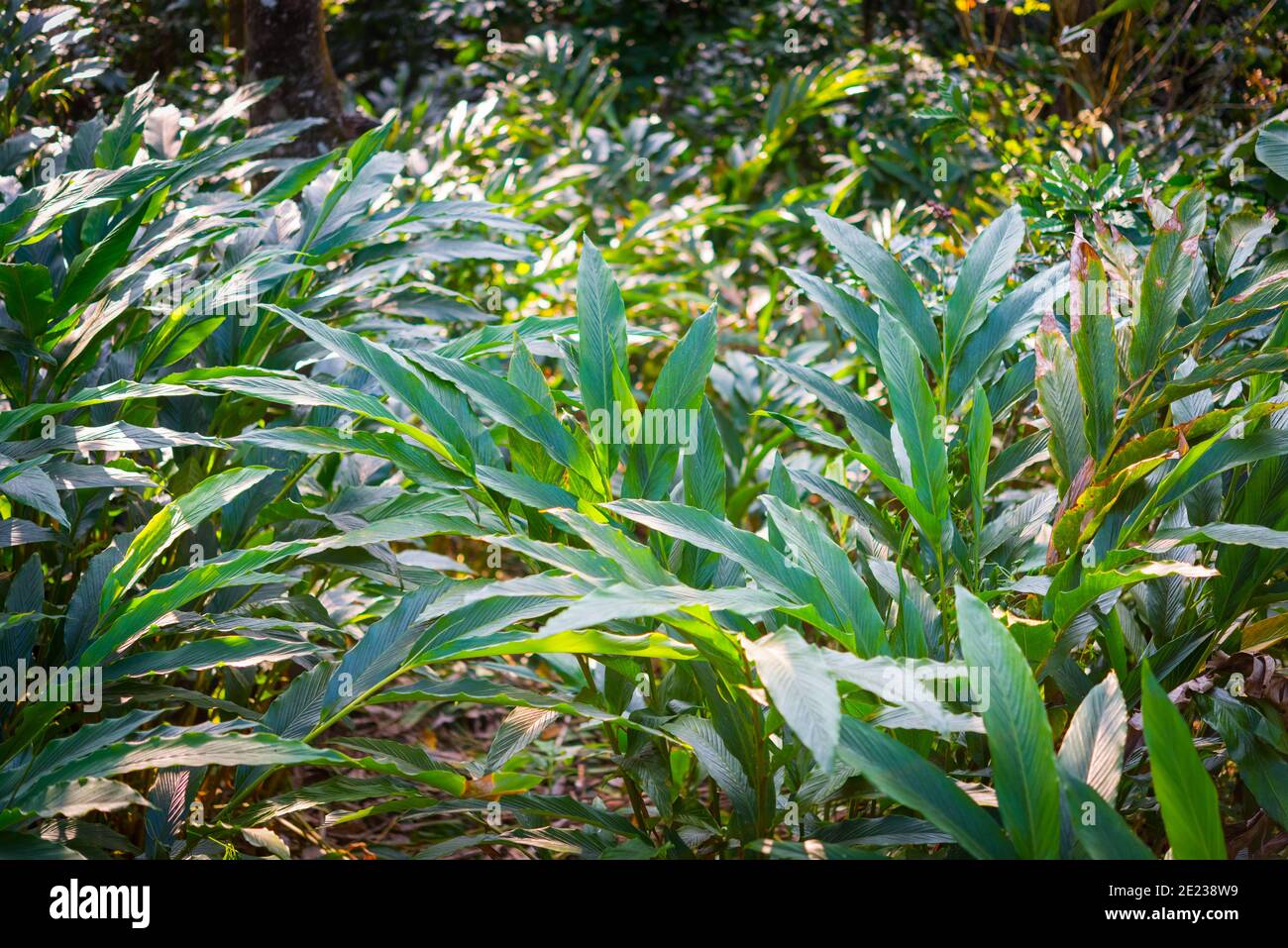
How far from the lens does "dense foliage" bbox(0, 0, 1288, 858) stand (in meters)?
1.05

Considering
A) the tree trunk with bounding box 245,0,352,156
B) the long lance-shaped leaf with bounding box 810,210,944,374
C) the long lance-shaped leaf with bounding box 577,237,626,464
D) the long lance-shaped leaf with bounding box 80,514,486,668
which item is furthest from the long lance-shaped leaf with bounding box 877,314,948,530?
the tree trunk with bounding box 245,0,352,156

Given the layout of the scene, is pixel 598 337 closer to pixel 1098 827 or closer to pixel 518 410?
pixel 518 410

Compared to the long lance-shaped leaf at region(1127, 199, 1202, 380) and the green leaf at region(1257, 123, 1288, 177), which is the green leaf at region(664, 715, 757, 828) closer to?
the long lance-shaped leaf at region(1127, 199, 1202, 380)

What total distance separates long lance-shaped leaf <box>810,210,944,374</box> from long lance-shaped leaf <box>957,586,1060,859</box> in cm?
58

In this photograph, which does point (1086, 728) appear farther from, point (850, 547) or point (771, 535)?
point (850, 547)

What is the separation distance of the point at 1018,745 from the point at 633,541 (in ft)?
1.46

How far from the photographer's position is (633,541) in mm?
1146

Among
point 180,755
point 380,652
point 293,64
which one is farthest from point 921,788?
point 293,64

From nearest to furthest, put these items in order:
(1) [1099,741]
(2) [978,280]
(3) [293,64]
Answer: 1. (1) [1099,741]
2. (2) [978,280]
3. (3) [293,64]

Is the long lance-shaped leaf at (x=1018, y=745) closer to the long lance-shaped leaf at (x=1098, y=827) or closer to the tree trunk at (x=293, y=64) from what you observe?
the long lance-shaped leaf at (x=1098, y=827)

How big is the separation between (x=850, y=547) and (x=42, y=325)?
1.34 m

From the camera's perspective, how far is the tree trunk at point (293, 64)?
2.81m

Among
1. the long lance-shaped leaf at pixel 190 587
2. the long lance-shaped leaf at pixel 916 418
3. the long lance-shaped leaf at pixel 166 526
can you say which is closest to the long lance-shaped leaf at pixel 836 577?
the long lance-shaped leaf at pixel 916 418

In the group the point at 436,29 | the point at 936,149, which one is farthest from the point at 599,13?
the point at 936,149
